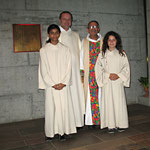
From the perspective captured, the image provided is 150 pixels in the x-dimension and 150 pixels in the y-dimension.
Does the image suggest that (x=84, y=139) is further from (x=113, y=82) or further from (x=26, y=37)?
(x=26, y=37)

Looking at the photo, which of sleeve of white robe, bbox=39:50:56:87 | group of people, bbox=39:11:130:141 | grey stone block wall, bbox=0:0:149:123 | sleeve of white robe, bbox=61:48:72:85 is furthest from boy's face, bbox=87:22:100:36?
grey stone block wall, bbox=0:0:149:123

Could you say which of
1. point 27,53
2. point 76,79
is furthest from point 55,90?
point 27,53

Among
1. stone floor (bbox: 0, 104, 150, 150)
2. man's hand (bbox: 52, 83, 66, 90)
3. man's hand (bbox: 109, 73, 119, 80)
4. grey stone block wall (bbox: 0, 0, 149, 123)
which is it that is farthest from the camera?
grey stone block wall (bbox: 0, 0, 149, 123)

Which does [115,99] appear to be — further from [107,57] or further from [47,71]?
[47,71]

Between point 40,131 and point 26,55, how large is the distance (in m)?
1.88

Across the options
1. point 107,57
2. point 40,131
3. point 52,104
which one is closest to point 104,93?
point 107,57

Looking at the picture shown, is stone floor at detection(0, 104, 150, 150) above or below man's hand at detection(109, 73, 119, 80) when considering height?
below

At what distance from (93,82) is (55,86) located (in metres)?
0.98

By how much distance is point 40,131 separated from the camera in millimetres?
4059

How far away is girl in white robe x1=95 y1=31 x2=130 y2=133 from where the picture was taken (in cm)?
365

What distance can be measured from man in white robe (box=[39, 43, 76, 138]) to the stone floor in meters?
0.23

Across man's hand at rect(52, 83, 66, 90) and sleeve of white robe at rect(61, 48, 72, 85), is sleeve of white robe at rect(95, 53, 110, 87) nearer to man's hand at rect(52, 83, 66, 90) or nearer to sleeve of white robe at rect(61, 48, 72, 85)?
sleeve of white robe at rect(61, 48, 72, 85)

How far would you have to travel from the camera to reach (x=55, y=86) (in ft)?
10.9

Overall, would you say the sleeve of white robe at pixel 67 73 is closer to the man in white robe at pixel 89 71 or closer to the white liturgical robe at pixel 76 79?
the white liturgical robe at pixel 76 79
